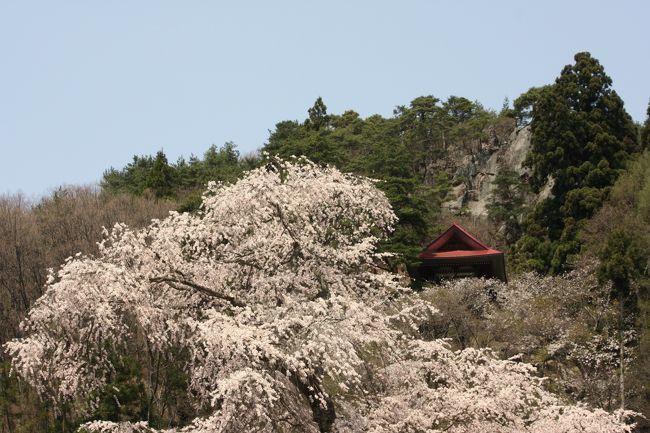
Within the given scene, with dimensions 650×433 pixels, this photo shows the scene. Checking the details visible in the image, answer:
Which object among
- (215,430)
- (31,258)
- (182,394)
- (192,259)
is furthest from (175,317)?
(31,258)

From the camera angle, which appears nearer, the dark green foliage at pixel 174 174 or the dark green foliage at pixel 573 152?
the dark green foliage at pixel 573 152

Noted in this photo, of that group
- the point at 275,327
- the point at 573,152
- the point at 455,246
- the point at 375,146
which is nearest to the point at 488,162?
the point at 375,146

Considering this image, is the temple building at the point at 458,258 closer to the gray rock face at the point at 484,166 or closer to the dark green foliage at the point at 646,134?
the dark green foliage at the point at 646,134

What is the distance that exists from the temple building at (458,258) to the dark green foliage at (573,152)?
140 centimetres

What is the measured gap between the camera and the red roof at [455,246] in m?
33.6

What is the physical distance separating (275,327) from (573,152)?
2517 centimetres

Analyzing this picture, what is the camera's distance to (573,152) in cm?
3547

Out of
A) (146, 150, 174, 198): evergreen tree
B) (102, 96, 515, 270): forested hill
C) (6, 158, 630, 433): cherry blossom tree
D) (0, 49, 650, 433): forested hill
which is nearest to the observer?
(6, 158, 630, 433): cherry blossom tree

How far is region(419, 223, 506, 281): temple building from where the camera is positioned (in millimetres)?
33625

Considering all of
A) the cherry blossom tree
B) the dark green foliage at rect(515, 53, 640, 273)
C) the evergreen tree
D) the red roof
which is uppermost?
the evergreen tree

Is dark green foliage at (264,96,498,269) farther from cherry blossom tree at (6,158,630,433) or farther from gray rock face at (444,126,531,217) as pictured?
cherry blossom tree at (6,158,630,433)

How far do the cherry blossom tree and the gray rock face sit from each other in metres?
32.7

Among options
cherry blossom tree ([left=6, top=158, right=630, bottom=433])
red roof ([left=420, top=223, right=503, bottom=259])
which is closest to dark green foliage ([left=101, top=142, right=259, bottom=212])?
red roof ([left=420, top=223, right=503, bottom=259])

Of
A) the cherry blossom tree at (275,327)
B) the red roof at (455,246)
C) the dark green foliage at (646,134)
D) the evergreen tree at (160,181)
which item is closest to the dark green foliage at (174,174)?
the evergreen tree at (160,181)
